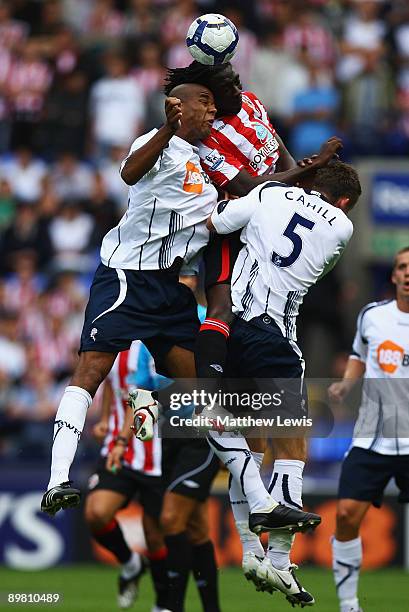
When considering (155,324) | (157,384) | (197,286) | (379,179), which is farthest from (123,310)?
(379,179)

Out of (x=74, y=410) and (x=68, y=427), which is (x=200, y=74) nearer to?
(x=74, y=410)

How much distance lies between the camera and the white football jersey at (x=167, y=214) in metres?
8.61

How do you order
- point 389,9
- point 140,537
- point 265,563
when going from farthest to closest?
point 389,9, point 140,537, point 265,563

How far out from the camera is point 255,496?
845 centimetres

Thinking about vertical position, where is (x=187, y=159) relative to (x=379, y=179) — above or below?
below

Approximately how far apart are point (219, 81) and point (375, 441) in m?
2.99

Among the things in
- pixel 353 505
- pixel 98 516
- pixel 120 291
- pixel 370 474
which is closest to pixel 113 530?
pixel 98 516

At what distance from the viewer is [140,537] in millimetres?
14031

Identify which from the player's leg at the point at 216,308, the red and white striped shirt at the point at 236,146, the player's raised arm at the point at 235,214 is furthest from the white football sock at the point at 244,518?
the red and white striped shirt at the point at 236,146

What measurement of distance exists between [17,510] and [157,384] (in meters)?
4.07

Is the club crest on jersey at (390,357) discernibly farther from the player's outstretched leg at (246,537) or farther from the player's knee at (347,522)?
the player's outstretched leg at (246,537)

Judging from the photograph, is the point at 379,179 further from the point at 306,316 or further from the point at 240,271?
the point at 240,271

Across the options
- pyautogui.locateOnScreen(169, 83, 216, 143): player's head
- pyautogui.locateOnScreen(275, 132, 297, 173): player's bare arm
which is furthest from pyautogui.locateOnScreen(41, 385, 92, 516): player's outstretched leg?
pyautogui.locateOnScreen(275, 132, 297, 173): player's bare arm

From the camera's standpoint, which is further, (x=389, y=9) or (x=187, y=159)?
(x=389, y=9)
